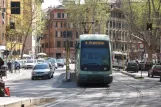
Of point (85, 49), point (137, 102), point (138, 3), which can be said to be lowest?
point (137, 102)

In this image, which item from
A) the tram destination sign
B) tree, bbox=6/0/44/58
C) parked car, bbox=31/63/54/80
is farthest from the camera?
tree, bbox=6/0/44/58

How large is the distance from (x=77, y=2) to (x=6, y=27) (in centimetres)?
1512

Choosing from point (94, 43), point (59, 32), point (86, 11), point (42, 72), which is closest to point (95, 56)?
point (94, 43)

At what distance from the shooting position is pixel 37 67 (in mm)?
48781

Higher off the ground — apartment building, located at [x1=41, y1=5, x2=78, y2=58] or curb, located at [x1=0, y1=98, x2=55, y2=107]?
apartment building, located at [x1=41, y1=5, x2=78, y2=58]

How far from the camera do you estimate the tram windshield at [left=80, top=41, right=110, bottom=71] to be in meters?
32.9

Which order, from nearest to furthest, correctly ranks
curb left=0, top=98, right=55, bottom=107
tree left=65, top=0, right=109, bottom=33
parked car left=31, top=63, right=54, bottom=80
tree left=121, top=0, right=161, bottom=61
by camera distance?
curb left=0, top=98, right=55, bottom=107, parked car left=31, top=63, right=54, bottom=80, tree left=121, top=0, right=161, bottom=61, tree left=65, top=0, right=109, bottom=33

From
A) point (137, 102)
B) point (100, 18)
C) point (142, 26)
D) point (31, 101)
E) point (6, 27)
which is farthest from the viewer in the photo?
point (100, 18)

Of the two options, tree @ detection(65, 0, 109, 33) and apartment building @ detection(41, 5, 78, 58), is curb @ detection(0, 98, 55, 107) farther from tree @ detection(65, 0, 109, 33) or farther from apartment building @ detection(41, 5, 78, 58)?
apartment building @ detection(41, 5, 78, 58)

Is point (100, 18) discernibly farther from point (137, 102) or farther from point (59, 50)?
point (137, 102)

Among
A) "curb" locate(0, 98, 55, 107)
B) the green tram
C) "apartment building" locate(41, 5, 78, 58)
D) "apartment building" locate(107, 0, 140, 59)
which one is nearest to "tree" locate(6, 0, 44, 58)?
"apartment building" locate(41, 5, 78, 58)

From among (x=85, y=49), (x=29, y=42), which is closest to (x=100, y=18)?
(x=29, y=42)

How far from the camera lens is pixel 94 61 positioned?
32875 millimetres

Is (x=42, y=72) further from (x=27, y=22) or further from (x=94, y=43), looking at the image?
(x=27, y=22)
